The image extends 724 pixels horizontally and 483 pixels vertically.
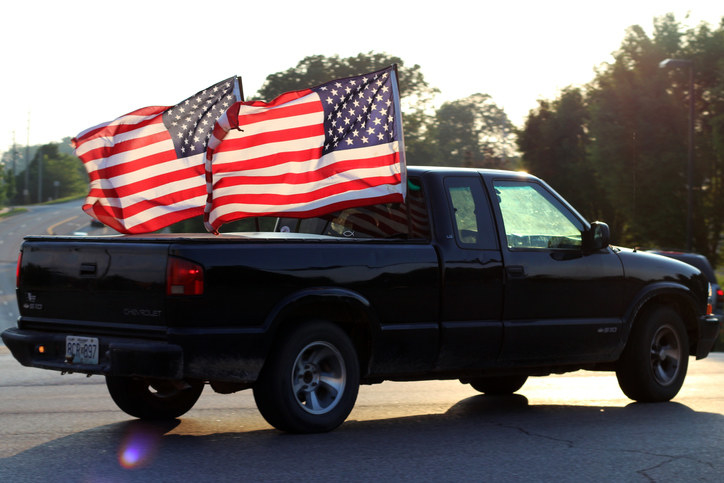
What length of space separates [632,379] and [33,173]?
7038 inches

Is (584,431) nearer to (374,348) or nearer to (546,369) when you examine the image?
(546,369)

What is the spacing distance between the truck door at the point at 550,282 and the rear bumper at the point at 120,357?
2.65 metres

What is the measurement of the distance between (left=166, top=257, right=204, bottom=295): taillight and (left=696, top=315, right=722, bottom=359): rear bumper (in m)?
4.86

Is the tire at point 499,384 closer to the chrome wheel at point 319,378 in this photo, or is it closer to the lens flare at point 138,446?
the chrome wheel at point 319,378

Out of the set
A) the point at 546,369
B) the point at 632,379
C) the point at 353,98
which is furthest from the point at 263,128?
the point at 632,379

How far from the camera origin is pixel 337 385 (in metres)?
7.11

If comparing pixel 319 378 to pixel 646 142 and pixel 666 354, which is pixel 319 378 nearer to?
pixel 666 354

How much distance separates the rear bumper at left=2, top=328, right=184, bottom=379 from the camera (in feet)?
20.7

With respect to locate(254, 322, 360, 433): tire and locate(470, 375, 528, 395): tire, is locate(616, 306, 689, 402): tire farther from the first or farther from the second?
locate(254, 322, 360, 433): tire

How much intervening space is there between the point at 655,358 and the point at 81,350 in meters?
4.79

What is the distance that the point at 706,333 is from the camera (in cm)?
943

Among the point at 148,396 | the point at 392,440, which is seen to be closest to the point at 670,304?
the point at 392,440

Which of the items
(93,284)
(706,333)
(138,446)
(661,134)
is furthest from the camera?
(661,134)

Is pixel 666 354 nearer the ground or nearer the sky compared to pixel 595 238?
nearer the ground
